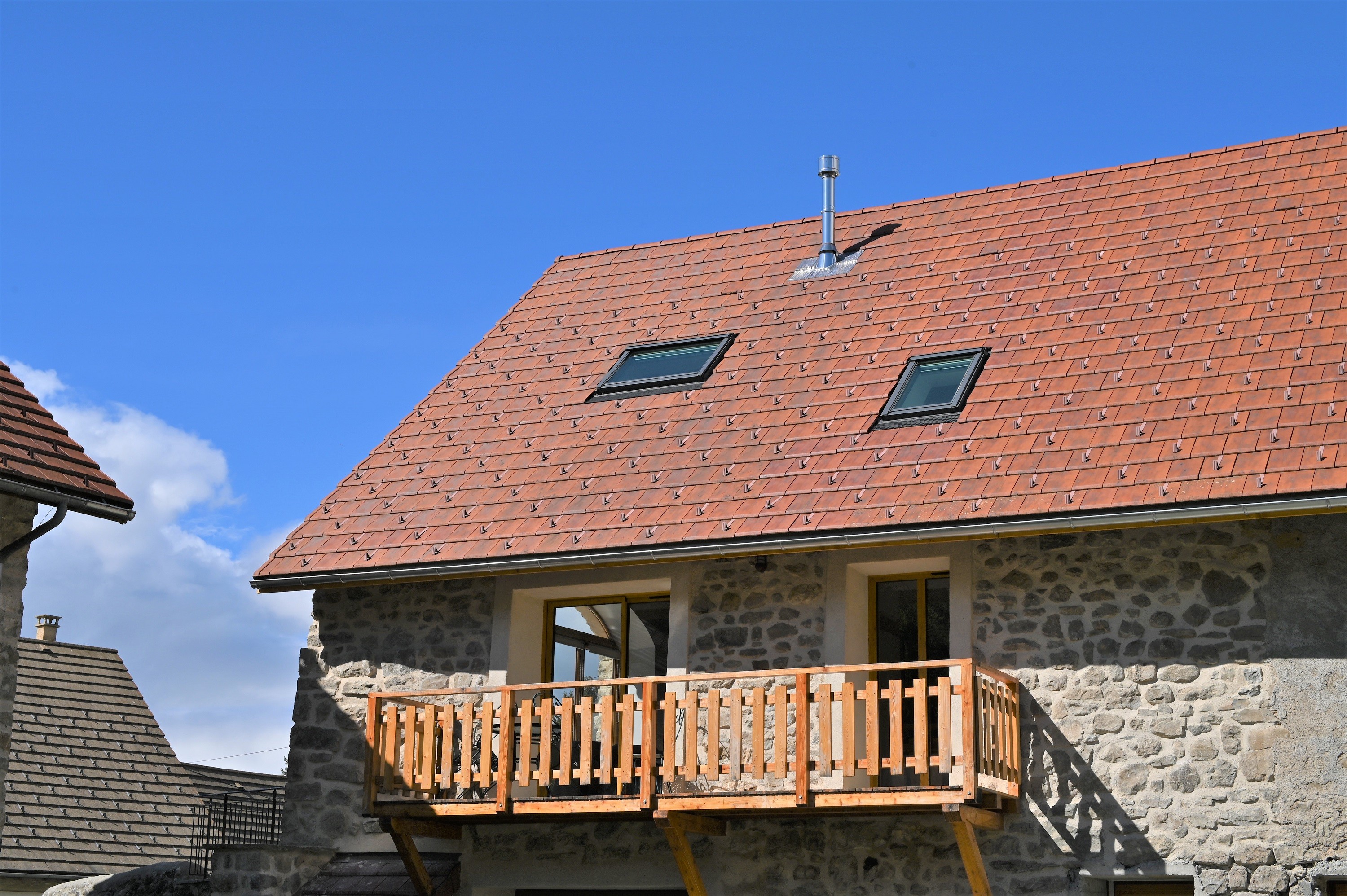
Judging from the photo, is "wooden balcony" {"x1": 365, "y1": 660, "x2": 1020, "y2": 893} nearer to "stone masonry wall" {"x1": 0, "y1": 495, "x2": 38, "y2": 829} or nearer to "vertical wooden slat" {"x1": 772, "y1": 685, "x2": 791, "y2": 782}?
"vertical wooden slat" {"x1": 772, "y1": 685, "x2": 791, "y2": 782}

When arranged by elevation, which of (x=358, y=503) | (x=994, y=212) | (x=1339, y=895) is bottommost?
(x=1339, y=895)

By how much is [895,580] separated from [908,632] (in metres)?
0.42

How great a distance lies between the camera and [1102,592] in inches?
448

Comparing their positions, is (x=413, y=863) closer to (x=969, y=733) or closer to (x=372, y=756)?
(x=372, y=756)

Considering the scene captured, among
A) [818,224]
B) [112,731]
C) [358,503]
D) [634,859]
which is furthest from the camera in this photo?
[112,731]

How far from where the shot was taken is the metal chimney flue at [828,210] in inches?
612

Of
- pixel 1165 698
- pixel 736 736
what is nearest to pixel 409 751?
pixel 736 736

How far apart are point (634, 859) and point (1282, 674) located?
15.9 feet

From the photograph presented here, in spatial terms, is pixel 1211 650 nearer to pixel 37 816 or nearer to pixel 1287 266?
pixel 1287 266

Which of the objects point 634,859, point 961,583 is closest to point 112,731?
point 634,859

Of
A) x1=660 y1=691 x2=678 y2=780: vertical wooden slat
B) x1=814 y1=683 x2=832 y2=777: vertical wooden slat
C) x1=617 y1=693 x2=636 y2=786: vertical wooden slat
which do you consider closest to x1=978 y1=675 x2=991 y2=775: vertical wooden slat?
x1=814 y1=683 x2=832 y2=777: vertical wooden slat

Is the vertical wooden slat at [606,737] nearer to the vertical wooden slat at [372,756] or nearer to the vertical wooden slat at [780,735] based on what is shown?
the vertical wooden slat at [780,735]

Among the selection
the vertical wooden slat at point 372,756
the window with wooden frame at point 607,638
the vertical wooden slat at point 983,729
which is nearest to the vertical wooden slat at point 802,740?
the vertical wooden slat at point 983,729

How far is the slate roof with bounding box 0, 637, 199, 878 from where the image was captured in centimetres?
1675
